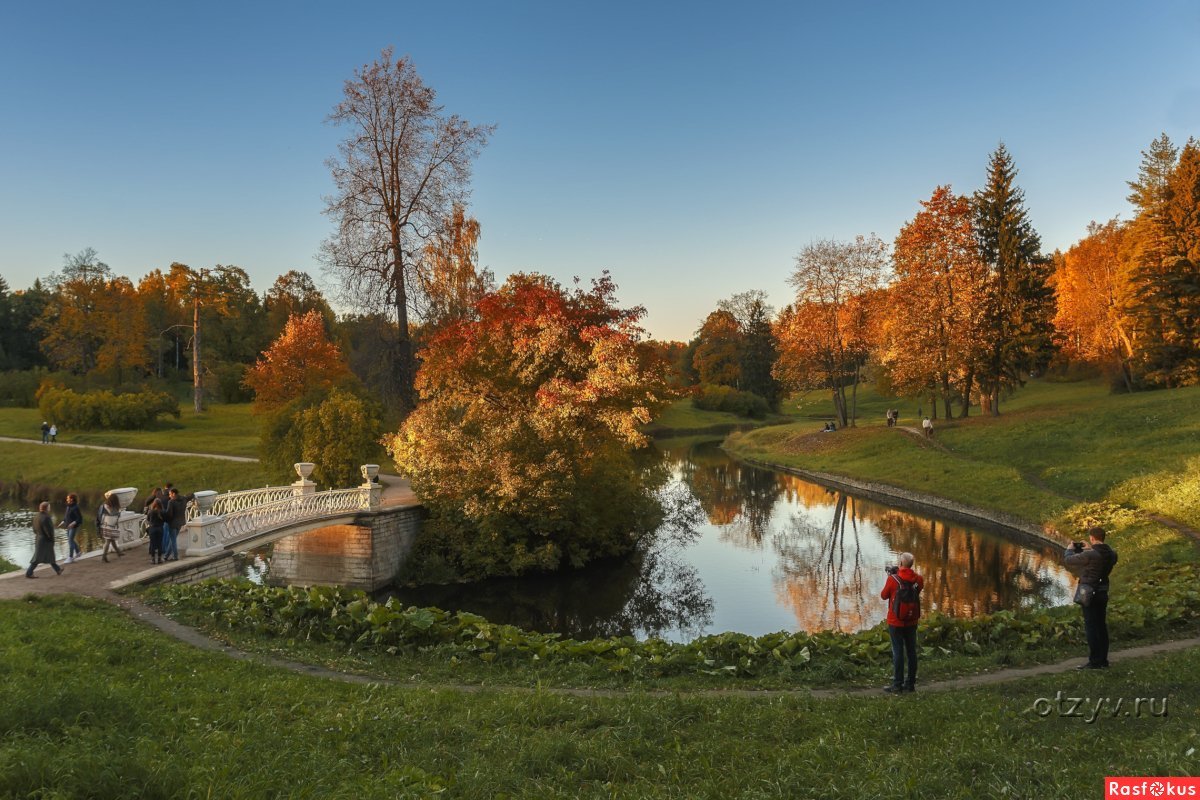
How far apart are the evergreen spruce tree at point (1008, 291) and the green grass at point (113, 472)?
4197 centimetres

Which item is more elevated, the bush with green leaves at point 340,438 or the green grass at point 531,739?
the bush with green leaves at point 340,438

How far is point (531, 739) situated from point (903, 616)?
519 cm

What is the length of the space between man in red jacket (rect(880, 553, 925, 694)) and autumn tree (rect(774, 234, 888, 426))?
4114 cm

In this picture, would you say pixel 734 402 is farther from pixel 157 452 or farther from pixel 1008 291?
pixel 157 452

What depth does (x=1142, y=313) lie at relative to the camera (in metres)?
42.8

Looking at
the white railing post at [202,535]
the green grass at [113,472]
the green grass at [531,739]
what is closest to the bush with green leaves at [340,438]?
the green grass at [113,472]

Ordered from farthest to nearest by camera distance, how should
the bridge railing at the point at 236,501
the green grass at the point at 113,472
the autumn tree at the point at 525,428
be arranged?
the green grass at the point at 113,472 → the autumn tree at the point at 525,428 → the bridge railing at the point at 236,501

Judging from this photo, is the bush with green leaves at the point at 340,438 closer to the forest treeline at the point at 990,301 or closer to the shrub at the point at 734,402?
the forest treeline at the point at 990,301

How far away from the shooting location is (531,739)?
23.1 ft

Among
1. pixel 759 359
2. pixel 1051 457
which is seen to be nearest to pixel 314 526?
pixel 1051 457

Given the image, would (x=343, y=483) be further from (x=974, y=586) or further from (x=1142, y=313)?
(x=1142, y=313)

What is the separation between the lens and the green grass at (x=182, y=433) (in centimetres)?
4616

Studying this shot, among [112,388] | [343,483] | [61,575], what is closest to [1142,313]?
[343,483]

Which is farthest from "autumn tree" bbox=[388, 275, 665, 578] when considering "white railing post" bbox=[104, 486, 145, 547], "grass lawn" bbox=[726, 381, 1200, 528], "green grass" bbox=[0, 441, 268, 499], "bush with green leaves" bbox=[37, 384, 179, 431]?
"bush with green leaves" bbox=[37, 384, 179, 431]
